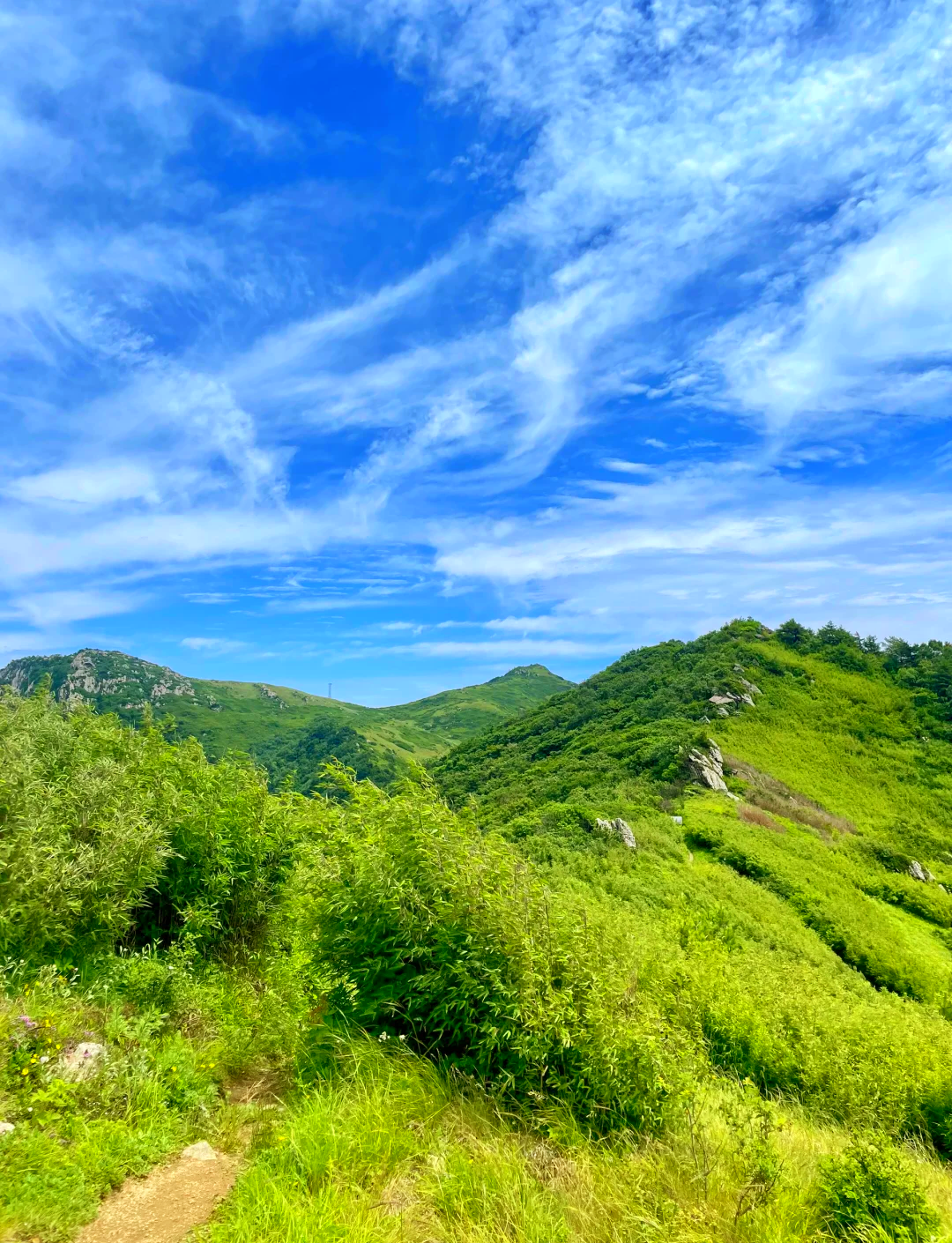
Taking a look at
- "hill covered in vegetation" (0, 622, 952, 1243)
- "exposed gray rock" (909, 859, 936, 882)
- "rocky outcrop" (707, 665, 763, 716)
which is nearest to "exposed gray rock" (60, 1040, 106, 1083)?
"hill covered in vegetation" (0, 622, 952, 1243)

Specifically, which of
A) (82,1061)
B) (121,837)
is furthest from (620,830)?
(82,1061)

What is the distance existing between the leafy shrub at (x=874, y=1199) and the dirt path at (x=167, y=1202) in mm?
5440

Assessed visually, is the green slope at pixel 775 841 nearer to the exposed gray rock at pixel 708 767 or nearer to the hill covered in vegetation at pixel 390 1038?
the hill covered in vegetation at pixel 390 1038

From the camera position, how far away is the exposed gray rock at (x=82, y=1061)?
6.84 m

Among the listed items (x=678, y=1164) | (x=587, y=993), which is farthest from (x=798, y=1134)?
(x=587, y=993)

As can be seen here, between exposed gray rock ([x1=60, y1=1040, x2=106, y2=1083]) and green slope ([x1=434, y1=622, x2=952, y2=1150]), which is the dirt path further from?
green slope ([x1=434, y1=622, x2=952, y2=1150])

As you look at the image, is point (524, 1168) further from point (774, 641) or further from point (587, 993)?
point (774, 641)

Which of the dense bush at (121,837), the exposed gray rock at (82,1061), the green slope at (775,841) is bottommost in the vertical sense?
the green slope at (775,841)

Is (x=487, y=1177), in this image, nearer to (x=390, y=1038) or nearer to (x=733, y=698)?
(x=390, y=1038)

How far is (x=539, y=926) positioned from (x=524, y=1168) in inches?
86.5

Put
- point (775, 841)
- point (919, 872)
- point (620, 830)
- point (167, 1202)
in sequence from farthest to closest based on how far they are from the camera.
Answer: point (919, 872), point (775, 841), point (620, 830), point (167, 1202)

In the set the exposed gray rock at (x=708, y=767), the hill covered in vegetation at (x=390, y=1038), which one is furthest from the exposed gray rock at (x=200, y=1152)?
the exposed gray rock at (x=708, y=767)

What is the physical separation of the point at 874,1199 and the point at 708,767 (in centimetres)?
4730

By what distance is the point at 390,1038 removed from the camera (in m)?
7.27
